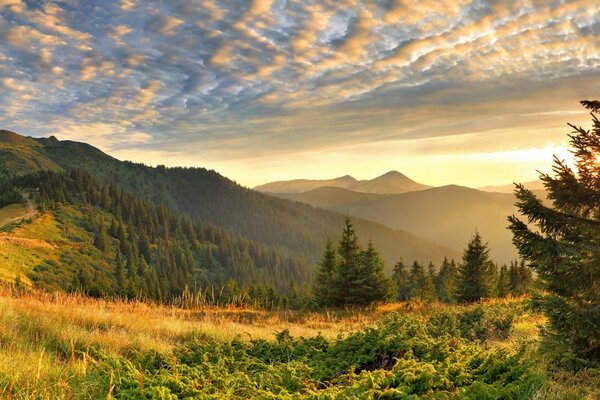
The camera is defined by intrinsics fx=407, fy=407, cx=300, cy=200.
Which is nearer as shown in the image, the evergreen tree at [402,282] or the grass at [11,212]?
the evergreen tree at [402,282]

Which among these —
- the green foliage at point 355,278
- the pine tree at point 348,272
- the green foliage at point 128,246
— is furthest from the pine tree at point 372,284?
the green foliage at point 128,246

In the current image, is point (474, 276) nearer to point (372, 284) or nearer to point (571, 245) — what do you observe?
point (372, 284)

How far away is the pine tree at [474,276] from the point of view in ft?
117

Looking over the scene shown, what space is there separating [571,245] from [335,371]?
190 inches

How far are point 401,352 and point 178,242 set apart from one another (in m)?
176

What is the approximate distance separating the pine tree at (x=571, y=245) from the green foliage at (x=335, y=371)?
80.4 inches

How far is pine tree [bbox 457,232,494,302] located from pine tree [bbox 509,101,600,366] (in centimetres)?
3032

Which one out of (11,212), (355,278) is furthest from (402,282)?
(11,212)

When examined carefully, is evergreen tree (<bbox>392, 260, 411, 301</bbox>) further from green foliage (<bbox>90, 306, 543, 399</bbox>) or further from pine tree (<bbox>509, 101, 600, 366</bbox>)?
green foliage (<bbox>90, 306, 543, 399</bbox>)

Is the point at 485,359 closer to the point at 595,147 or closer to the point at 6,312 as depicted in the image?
the point at 595,147

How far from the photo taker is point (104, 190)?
170 metres

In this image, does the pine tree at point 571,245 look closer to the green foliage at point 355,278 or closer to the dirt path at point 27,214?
the green foliage at point 355,278

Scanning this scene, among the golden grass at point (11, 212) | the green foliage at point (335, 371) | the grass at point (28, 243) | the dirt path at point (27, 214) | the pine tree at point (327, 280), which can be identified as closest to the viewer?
the green foliage at point (335, 371)

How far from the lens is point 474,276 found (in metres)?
36.1
